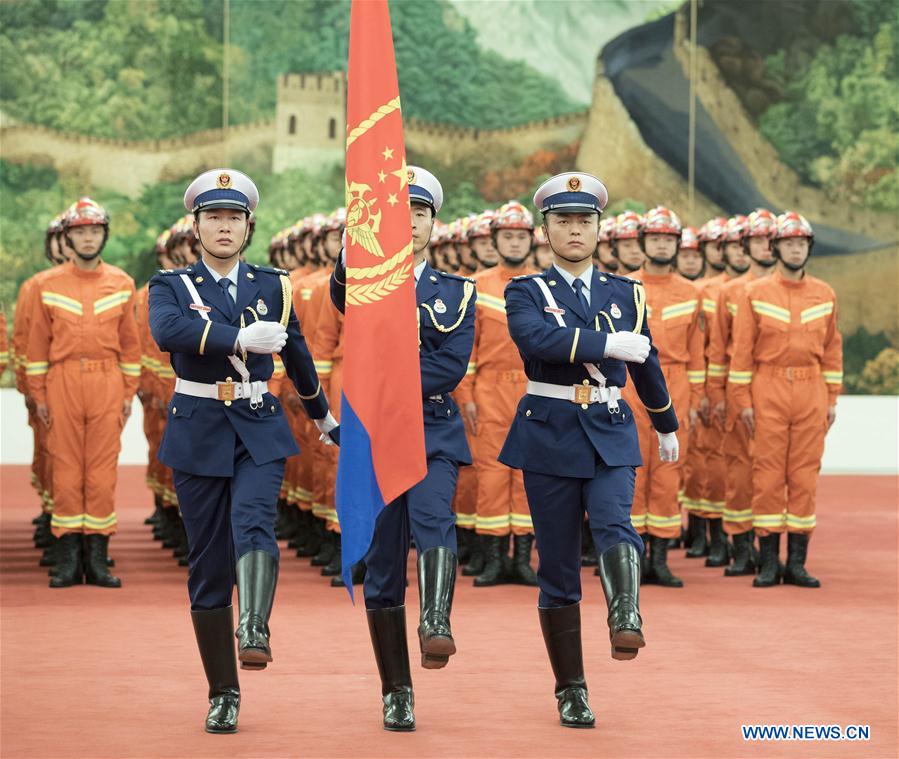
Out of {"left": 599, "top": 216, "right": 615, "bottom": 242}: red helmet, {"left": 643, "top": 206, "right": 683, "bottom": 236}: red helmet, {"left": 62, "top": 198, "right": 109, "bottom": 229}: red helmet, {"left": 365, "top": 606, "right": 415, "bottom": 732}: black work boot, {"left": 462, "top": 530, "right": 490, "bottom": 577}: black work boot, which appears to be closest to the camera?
{"left": 365, "top": 606, "right": 415, "bottom": 732}: black work boot

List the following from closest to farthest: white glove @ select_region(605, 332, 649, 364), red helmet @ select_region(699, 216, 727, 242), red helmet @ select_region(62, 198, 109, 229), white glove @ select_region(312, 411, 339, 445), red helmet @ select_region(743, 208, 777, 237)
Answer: white glove @ select_region(605, 332, 649, 364) → white glove @ select_region(312, 411, 339, 445) → red helmet @ select_region(62, 198, 109, 229) → red helmet @ select_region(743, 208, 777, 237) → red helmet @ select_region(699, 216, 727, 242)

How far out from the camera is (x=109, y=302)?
9.45 meters

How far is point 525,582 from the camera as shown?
9516 mm

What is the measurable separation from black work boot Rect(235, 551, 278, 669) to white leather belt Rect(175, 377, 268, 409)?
21.7 inches

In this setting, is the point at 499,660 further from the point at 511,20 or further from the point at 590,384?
the point at 511,20

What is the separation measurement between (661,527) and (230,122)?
10.4 meters

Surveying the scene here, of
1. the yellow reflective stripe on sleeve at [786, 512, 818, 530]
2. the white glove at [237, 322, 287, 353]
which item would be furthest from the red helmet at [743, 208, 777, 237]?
the white glove at [237, 322, 287, 353]

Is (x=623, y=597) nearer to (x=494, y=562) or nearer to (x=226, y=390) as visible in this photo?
(x=226, y=390)

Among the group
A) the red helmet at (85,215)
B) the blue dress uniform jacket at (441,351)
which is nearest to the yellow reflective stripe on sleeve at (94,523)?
the red helmet at (85,215)

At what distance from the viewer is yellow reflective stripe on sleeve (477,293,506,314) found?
9.51 meters

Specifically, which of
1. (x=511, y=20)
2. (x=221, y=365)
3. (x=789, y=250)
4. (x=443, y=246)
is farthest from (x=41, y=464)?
(x=511, y=20)

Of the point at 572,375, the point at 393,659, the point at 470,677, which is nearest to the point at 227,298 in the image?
the point at 572,375

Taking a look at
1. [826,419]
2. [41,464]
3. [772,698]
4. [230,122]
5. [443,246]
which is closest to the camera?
[772,698]

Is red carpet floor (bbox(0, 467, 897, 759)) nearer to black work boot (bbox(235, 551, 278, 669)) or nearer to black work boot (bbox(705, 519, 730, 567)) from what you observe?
black work boot (bbox(235, 551, 278, 669))
